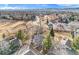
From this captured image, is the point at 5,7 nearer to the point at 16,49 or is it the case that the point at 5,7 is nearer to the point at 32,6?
the point at 32,6

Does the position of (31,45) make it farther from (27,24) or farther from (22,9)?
(22,9)
